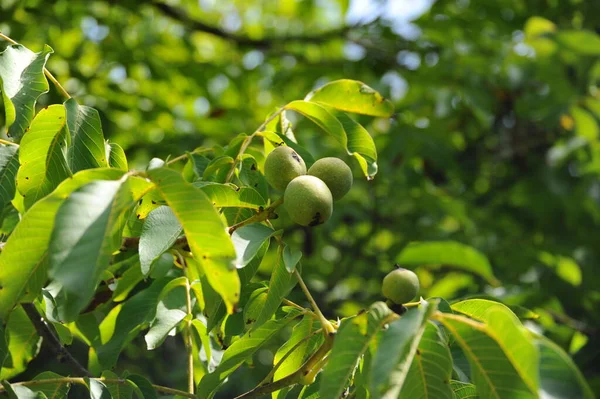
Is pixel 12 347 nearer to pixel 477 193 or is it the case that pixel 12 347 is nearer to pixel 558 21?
pixel 477 193

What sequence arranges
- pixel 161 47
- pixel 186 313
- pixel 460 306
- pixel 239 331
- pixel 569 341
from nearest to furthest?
pixel 460 306 → pixel 239 331 → pixel 186 313 → pixel 569 341 → pixel 161 47

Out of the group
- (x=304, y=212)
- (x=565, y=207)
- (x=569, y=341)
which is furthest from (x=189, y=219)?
(x=565, y=207)

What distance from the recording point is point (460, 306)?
1329 millimetres

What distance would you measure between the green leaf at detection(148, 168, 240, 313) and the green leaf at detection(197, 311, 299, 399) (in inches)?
11.0

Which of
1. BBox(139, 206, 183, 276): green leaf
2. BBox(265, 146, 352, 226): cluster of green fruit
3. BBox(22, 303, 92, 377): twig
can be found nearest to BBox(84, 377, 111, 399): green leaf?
BBox(22, 303, 92, 377): twig

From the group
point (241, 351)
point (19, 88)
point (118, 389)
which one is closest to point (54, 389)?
point (118, 389)

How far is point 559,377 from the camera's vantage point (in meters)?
1.05

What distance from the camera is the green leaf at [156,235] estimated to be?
1267 millimetres

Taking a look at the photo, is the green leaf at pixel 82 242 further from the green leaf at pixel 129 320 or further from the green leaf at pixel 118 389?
the green leaf at pixel 129 320

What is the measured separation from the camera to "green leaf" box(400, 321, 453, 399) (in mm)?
1146

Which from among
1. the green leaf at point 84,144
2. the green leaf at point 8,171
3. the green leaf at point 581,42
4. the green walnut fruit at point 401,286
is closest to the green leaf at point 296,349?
the green walnut fruit at point 401,286

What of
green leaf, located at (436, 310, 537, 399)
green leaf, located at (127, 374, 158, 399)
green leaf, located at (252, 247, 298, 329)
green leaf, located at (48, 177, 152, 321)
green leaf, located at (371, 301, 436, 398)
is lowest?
green leaf, located at (127, 374, 158, 399)

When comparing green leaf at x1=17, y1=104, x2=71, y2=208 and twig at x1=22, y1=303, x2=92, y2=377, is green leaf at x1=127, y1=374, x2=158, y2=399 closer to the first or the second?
twig at x1=22, y1=303, x2=92, y2=377

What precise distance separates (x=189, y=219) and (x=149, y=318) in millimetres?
617
